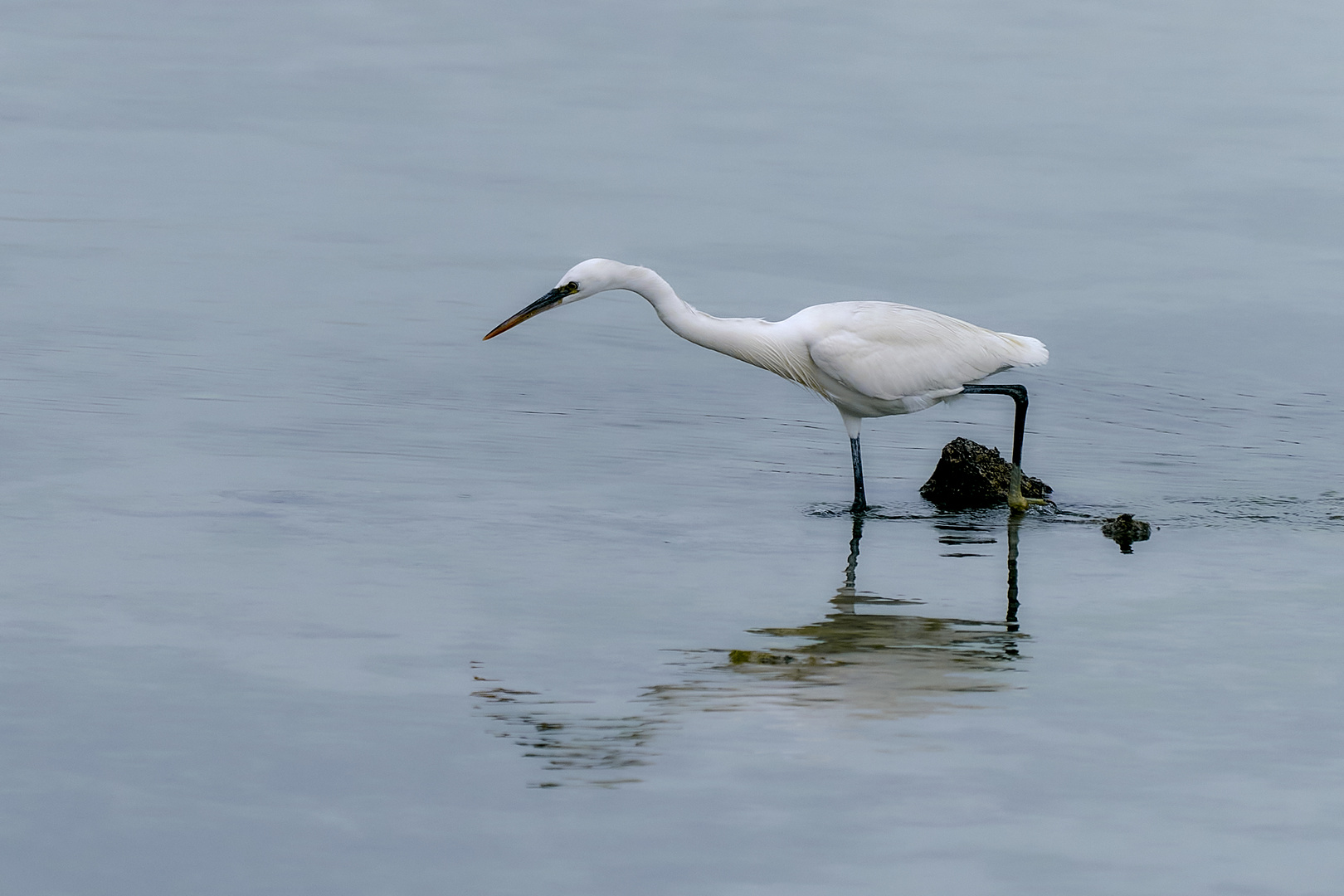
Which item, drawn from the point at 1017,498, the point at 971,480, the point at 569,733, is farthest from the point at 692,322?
the point at 569,733

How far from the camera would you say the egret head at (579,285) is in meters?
11.5

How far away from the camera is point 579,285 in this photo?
11.6 metres

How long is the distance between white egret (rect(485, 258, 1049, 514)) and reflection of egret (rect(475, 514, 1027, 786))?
245 cm

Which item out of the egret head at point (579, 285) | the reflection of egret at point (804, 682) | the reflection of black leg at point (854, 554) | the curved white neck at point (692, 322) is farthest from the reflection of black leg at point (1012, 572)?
the egret head at point (579, 285)

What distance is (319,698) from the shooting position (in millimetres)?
7930

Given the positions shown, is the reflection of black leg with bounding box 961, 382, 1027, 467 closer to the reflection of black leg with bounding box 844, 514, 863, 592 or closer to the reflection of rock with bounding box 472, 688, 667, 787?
the reflection of black leg with bounding box 844, 514, 863, 592

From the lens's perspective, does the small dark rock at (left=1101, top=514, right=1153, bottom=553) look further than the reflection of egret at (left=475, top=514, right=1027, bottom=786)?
Yes

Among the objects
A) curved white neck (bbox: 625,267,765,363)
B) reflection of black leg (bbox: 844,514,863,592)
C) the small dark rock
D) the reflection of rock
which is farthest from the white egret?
the reflection of rock

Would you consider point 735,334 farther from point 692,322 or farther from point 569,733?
point 569,733

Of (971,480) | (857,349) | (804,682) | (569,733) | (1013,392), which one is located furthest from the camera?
(1013,392)

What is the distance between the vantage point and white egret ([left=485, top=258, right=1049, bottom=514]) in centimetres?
1215

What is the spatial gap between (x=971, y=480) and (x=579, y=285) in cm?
270

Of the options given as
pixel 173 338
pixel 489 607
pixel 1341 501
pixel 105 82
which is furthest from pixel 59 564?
pixel 105 82

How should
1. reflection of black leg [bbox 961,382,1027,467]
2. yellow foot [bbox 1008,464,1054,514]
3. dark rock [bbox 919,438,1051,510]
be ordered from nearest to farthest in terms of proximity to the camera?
yellow foot [bbox 1008,464,1054,514], dark rock [bbox 919,438,1051,510], reflection of black leg [bbox 961,382,1027,467]
